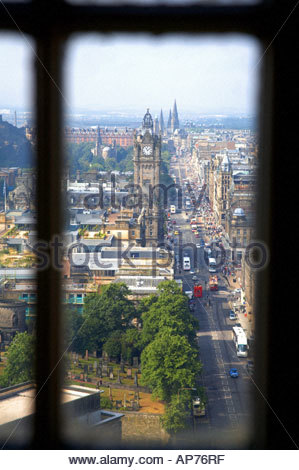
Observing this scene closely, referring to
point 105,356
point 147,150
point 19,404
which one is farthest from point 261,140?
point 147,150

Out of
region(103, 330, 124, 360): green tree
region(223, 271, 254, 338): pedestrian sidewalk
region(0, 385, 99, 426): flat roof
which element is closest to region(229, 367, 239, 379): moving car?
region(223, 271, 254, 338): pedestrian sidewalk

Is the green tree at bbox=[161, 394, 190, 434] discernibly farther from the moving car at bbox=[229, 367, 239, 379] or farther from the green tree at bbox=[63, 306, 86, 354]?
the green tree at bbox=[63, 306, 86, 354]

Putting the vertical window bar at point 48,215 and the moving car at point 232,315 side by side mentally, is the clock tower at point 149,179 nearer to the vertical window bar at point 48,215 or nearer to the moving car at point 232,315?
the moving car at point 232,315

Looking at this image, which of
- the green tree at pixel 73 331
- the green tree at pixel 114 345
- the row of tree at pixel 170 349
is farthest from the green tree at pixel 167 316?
the green tree at pixel 73 331

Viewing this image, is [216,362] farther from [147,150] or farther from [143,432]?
[147,150]

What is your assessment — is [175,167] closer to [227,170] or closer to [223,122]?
[227,170]
